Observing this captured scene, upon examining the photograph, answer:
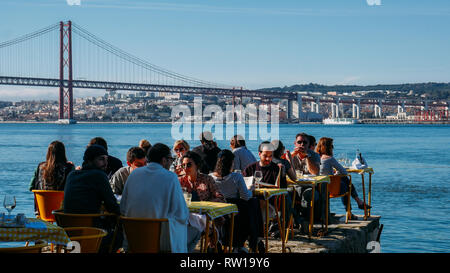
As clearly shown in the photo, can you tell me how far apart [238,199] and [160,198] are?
940 millimetres

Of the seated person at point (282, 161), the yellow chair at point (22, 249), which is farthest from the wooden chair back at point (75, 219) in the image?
the seated person at point (282, 161)

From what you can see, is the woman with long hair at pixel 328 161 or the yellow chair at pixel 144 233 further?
the woman with long hair at pixel 328 161

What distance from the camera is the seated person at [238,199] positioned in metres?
4.33

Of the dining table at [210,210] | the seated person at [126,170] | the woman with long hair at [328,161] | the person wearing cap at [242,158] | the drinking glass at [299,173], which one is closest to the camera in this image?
the dining table at [210,210]

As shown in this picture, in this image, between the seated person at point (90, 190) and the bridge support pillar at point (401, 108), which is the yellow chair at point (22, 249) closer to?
the seated person at point (90, 190)

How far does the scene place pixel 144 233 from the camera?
3492mm

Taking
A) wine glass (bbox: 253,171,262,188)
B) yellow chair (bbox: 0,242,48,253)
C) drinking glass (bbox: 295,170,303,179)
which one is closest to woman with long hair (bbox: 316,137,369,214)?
drinking glass (bbox: 295,170,303,179)

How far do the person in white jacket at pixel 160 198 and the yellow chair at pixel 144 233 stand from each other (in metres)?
0.04

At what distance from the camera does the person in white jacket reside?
11.6 ft

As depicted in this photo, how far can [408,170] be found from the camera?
20578 mm
